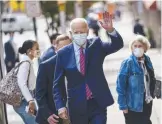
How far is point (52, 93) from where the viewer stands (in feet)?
20.2

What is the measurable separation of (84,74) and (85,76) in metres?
0.02

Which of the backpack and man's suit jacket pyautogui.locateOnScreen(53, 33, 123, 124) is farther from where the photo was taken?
the backpack

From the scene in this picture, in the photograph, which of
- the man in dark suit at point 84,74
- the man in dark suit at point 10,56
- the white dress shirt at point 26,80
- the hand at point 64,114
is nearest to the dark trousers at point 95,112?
the man in dark suit at point 84,74

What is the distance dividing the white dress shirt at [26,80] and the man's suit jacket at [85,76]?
3.47ft

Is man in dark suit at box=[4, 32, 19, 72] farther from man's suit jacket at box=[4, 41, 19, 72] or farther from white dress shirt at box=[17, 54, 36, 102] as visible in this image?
white dress shirt at box=[17, 54, 36, 102]

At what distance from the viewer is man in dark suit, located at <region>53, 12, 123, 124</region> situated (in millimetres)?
5711

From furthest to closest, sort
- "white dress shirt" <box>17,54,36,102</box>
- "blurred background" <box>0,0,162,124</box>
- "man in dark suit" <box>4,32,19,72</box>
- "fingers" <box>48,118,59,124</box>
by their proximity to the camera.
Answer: "man in dark suit" <box>4,32,19,72</box>
"blurred background" <box>0,0,162,124</box>
"white dress shirt" <box>17,54,36,102</box>
"fingers" <box>48,118,59,124</box>

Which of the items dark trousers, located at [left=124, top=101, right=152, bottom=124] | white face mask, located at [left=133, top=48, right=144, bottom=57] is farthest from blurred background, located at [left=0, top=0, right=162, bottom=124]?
dark trousers, located at [left=124, top=101, right=152, bottom=124]

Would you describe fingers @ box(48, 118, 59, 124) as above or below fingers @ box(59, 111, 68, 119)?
below

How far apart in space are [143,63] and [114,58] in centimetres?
1684

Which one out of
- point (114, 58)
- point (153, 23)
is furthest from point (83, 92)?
point (153, 23)

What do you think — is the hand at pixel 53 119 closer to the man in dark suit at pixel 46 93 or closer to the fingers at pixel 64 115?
the man in dark suit at pixel 46 93

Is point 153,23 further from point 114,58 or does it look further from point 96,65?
point 96,65

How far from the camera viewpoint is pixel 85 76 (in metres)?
5.72
